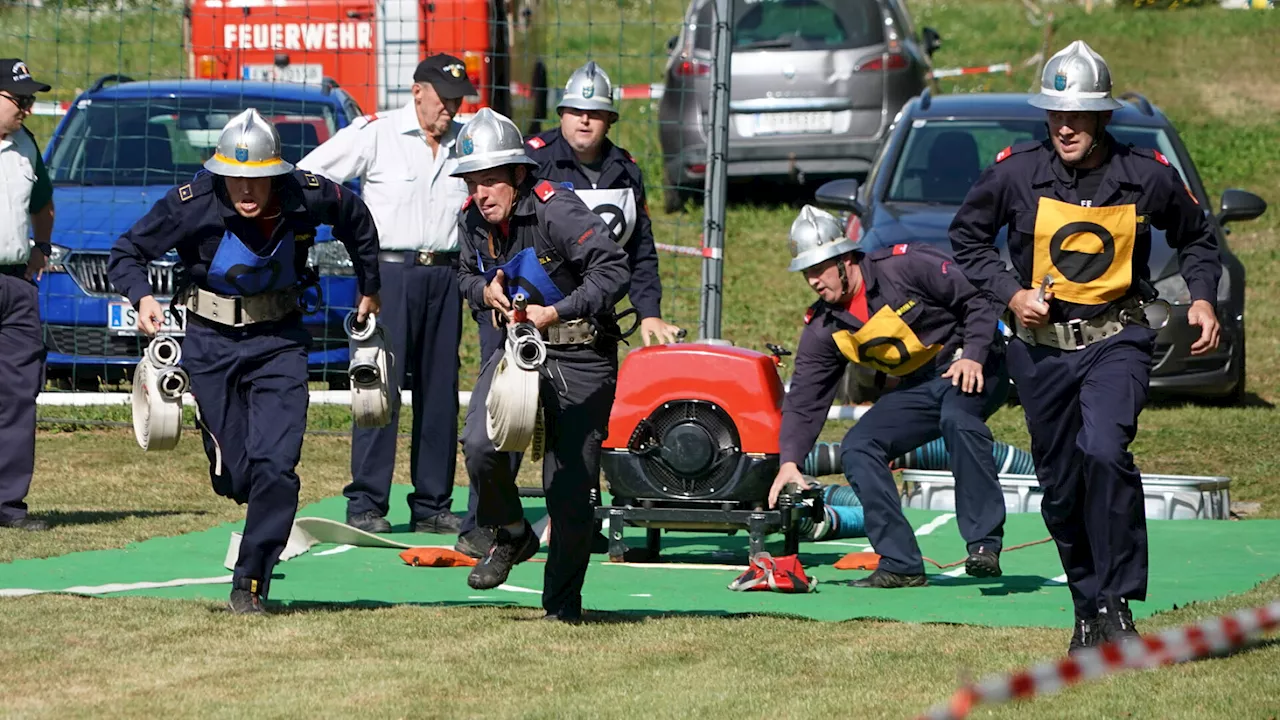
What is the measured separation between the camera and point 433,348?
977 cm

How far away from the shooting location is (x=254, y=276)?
7480 mm

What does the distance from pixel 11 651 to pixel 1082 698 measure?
3435mm

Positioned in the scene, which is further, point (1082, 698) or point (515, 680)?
point (515, 680)

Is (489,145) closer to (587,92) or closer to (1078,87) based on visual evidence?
(1078,87)

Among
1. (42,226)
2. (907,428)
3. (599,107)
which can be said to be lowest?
(907,428)

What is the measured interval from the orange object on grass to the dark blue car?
4.35m

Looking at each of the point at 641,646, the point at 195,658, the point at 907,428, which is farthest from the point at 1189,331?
the point at 195,658

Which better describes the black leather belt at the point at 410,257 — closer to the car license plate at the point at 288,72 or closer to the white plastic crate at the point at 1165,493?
the white plastic crate at the point at 1165,493

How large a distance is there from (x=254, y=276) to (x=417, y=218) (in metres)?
2.26

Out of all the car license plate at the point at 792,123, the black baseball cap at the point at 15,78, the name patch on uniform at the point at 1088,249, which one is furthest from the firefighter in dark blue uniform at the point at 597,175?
the car license plate at the point at 792,123

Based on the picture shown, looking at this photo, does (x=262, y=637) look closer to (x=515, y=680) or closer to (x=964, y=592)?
(x=515, y=680)

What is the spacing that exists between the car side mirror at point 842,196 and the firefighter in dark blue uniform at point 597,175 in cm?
383

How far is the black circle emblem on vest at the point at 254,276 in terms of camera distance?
7.45 metres

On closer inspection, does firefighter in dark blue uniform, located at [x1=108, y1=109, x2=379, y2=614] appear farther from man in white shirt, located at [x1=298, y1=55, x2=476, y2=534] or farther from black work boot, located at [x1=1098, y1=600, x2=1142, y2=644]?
black work boot, located at [x1=1098, y1=600, x2=1142, y2=644]
